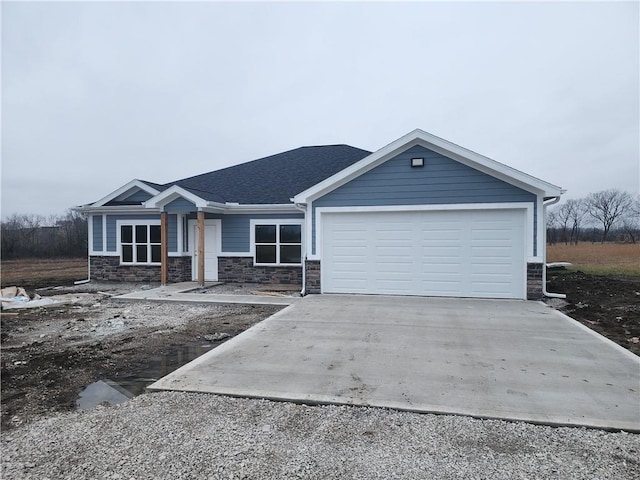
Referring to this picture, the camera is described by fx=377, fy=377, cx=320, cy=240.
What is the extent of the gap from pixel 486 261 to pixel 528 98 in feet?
32.9

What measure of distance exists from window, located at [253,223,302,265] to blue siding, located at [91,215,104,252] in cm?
612

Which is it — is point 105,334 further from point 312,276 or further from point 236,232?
point 236,232

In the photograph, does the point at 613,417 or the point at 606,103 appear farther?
the point at 606,103

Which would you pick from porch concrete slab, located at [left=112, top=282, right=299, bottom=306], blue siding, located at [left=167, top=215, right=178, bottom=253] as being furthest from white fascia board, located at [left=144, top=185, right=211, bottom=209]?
porch concrete slab, located at [left=112, top=282, right=299, bottom=306]

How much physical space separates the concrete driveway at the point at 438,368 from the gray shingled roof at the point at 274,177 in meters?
6.97

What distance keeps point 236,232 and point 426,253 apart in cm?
655

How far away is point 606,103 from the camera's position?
15.0m

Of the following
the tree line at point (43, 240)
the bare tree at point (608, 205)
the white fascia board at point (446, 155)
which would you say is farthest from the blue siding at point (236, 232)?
the bare tree at point (608, 205)

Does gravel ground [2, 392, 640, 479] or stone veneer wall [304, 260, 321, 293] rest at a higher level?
stone veneer wall [304, 260, 321, 293]

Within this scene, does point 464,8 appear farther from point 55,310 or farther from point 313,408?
point 55,310

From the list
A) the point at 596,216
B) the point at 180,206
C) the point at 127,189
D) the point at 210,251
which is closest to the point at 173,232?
the point at 210,251

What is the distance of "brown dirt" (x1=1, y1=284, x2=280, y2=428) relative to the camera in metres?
4.02

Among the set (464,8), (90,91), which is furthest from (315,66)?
(90,91)

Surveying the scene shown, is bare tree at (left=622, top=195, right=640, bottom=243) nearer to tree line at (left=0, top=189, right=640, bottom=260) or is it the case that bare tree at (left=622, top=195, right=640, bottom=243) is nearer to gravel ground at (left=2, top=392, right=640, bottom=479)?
tree line at (left=0, top=189, right=640, bottom=260)
